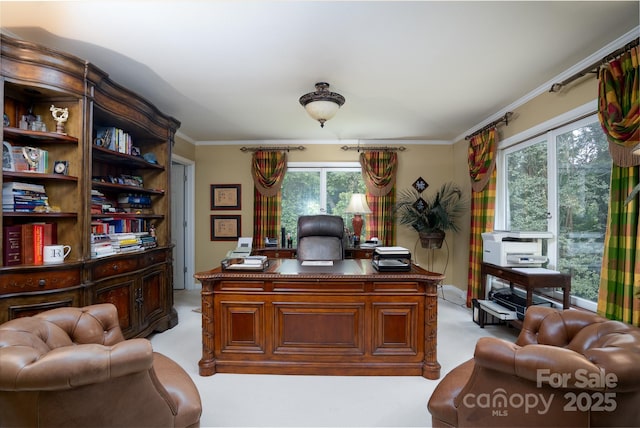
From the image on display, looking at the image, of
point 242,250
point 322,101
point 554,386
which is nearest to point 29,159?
point 242,250

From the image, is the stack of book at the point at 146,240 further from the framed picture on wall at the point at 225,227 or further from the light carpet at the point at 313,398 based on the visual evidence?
the framed picture on wall at the point at 225,227

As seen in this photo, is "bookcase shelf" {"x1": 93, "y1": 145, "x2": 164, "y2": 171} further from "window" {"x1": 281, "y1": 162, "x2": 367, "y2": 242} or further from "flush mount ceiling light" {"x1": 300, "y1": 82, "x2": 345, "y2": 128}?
"window" {"x1": 281, "y1": 162, "x2": 367, "y2": 242}

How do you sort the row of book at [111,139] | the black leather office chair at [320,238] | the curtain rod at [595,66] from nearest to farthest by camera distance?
1. the curtain rod at [595,66]
2. the row of book at [111,139]
3. the black leather office chair at [320,238]

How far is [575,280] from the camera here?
→ 2734 mm

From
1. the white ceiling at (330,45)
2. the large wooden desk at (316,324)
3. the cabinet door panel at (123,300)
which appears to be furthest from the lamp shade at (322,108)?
the cabinet door panel at (123,300)

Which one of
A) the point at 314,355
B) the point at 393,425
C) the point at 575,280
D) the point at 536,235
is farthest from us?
the point at 536,235

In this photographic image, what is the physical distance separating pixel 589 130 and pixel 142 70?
3.80 meters

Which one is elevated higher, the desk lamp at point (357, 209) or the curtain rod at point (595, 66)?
the curtain rod at point (595, 66)

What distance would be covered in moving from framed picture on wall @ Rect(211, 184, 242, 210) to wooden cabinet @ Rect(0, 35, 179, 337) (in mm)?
2071

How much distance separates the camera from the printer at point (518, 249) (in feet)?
9.71

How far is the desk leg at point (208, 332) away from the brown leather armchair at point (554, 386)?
5.65ft

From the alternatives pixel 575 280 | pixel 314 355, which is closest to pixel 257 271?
pixel 314 355

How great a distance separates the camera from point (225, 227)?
517 centimetres

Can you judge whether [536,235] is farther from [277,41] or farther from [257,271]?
[277,41]
